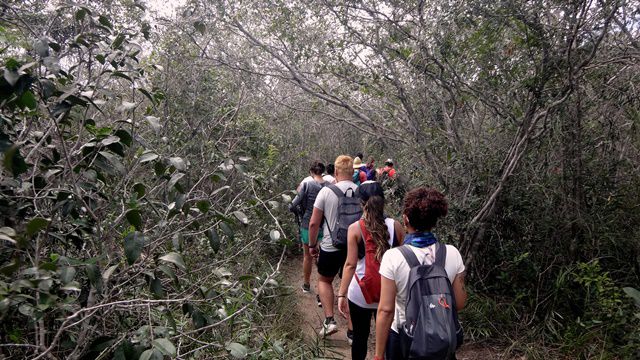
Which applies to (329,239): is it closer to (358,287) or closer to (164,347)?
(358,287)

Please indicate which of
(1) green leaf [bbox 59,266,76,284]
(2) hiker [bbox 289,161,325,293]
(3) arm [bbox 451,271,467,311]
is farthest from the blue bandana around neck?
(2) hiker [bbox 289,161,325,293]

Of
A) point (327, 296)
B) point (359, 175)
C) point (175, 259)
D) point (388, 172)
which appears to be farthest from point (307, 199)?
point (175, 259)

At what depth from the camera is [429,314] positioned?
228cm

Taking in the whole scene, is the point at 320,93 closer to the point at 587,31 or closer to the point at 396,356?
the point at 587,31

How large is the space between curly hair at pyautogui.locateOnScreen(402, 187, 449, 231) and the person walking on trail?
6.03ft

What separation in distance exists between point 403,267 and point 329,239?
6.64 feet

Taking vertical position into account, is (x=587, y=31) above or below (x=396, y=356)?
above

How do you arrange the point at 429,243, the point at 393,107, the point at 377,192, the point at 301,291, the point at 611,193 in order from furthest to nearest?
the point at 393,107 → the point at 301,291 → the point at 611,193 → the point at 377,192 → the point at 429,243

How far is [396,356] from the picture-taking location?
2594 mm

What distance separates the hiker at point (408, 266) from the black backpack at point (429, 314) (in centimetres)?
2

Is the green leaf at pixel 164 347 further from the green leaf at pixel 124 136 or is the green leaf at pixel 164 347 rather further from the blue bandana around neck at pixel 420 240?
the blue bandana around neck at pixel 420 240

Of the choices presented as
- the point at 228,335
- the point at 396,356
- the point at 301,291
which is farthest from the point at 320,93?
the point at 396,356

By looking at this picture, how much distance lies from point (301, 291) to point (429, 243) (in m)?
3.89

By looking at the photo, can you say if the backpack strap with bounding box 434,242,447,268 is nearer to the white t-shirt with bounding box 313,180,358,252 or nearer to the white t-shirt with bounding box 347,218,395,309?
the white t-shirt with bounding box 347,218,395,309
